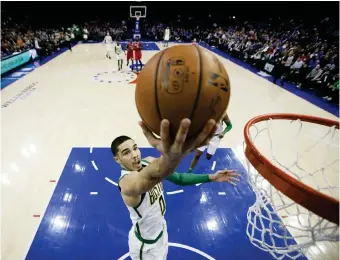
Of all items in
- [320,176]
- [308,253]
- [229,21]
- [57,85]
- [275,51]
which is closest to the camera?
[308,253]

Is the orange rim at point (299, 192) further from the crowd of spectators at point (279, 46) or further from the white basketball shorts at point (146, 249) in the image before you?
the crowd of spectators at point (279, 46)

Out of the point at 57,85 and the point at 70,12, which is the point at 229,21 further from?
the point at 57,85

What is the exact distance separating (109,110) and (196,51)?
6188 millimetres

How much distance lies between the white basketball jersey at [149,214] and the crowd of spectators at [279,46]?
794 centimetres

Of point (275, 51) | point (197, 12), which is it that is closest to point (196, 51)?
point (275, 51)

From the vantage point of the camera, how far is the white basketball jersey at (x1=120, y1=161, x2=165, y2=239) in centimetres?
198

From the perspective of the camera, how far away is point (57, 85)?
9516mm

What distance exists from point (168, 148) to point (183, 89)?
26 cm

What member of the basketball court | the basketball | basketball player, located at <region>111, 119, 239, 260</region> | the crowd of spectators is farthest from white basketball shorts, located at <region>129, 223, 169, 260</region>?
the crowd of spectators

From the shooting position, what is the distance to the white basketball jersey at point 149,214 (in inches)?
77.9

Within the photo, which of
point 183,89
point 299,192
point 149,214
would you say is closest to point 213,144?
point 149,214

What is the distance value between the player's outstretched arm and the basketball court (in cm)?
206

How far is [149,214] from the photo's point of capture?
6.66 feet

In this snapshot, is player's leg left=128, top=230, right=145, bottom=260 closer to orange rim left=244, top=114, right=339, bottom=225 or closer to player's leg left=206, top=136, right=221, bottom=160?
orange rim left=244, top=114, right=339, bottom=225
